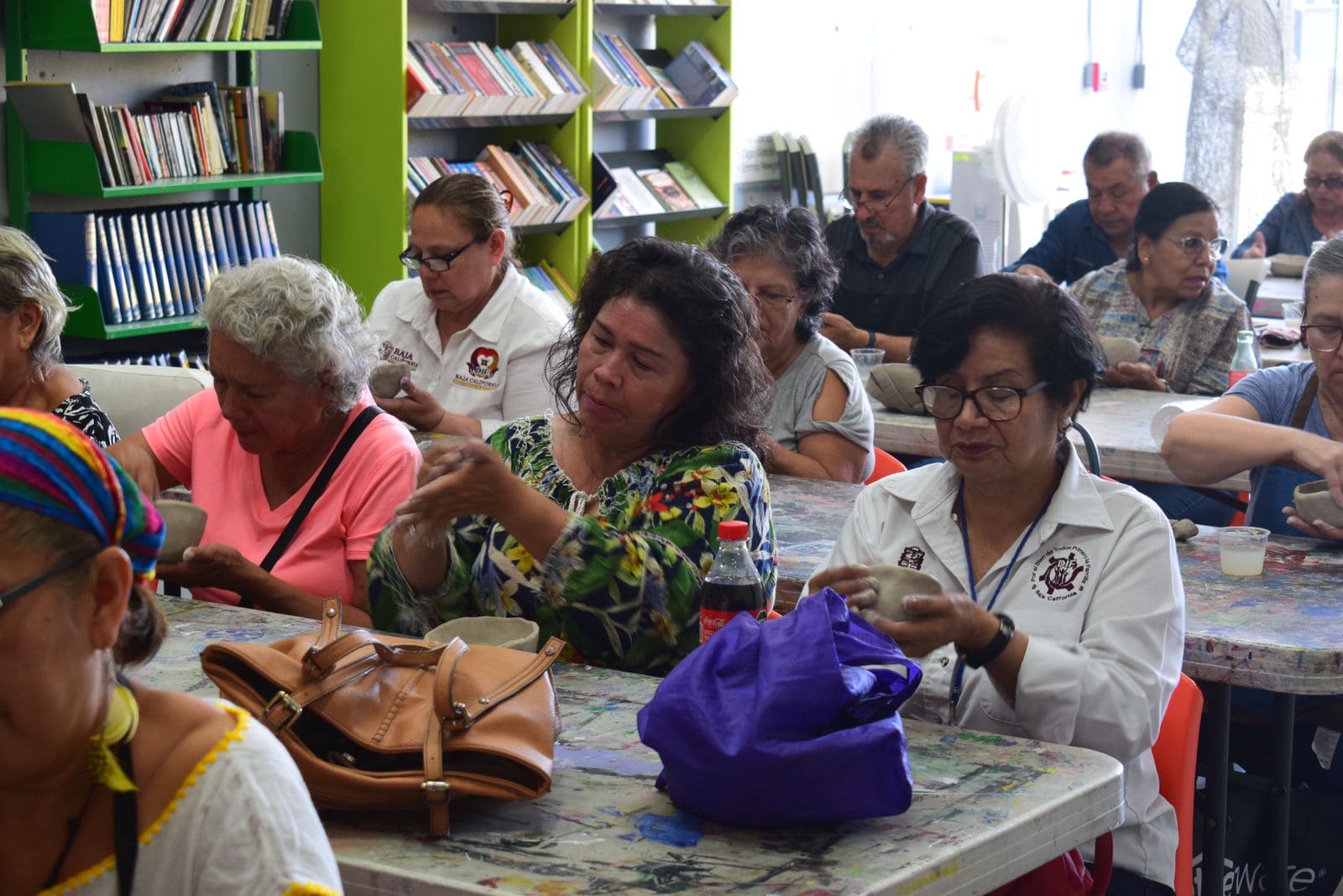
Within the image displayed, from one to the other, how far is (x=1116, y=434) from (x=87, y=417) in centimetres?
236

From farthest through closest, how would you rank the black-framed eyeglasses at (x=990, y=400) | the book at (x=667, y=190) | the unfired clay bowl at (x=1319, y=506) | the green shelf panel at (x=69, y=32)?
the book at (x=667, y=190), the green shelf panel at (x=69, y=32), the unfired clay bowl at (x=1319, y=506), the black-framed eyeglasses at (x=990, y=400)

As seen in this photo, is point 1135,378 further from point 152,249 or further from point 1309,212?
point 1309,212

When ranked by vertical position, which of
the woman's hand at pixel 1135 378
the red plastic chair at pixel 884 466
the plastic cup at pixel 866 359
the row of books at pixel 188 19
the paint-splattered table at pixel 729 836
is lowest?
the red plastic chair at pixel 884 466

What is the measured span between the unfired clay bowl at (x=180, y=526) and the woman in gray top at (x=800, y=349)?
1.40 metres

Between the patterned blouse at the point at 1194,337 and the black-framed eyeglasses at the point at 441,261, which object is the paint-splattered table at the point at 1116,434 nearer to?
the patterned blouse at the point at 1194,337

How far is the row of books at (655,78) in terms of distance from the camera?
22.5 ft

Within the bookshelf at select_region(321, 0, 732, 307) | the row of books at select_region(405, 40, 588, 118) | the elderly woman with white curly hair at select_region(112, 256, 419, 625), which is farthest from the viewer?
the row of books at select_region(405, 40, 588, 118)

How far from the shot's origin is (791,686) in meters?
1.46

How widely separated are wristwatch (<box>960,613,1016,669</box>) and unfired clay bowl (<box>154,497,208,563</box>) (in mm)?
1233

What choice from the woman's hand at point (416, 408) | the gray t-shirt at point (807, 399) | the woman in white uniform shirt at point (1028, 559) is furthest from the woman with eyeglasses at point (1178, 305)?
the woman in white uniform shirt at point (1028, 559)

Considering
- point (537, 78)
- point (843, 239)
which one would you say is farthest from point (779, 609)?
point (537, 78)

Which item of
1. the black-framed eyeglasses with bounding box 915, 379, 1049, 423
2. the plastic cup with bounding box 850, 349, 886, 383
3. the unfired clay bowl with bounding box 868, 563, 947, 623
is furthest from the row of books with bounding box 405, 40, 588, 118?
the unfired clay bowl with bounding box 868, 563, 947, 623

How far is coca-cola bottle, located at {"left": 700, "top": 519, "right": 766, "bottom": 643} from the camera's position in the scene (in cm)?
200

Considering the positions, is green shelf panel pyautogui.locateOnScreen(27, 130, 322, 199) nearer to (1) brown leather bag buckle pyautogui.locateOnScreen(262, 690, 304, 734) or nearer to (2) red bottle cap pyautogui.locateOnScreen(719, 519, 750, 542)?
(2) red bottle cap pyautogui.locateOnScreen(719, 519, 750, 542)
